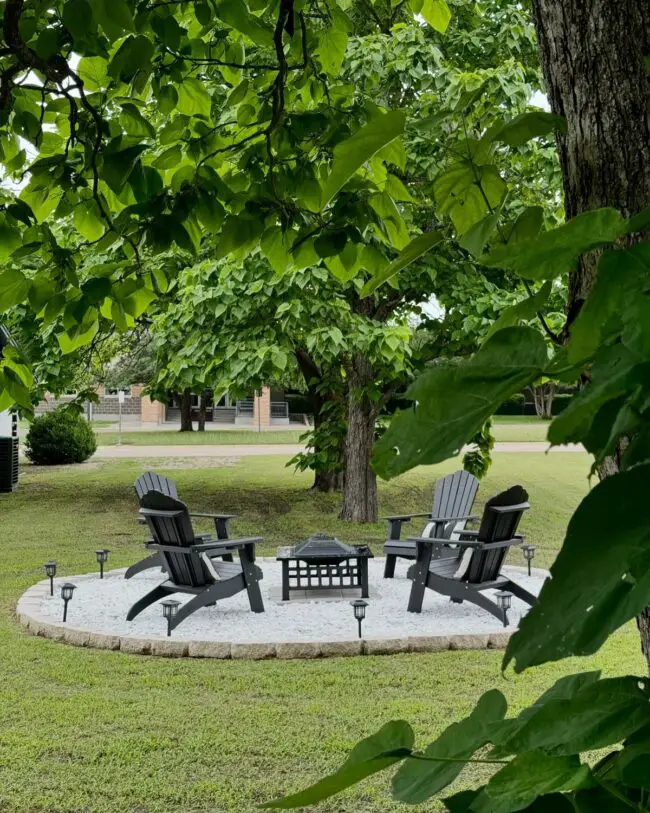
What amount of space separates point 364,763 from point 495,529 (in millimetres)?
6698

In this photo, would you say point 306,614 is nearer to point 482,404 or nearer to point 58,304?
point 58,304

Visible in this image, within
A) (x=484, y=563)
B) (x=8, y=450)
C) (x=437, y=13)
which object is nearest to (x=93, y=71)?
(x=437, y=13)

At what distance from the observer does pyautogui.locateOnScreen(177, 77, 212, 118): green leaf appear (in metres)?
2.70

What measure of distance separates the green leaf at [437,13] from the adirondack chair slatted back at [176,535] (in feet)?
16.1

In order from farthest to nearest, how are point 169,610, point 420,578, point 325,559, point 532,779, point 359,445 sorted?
1. point 359,445
2. point 325,559
3. point 420,578
4. point 169,610
5. point 532,779

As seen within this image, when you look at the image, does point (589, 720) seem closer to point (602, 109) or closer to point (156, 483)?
point (602, 109)

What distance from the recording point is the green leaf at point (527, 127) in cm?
71

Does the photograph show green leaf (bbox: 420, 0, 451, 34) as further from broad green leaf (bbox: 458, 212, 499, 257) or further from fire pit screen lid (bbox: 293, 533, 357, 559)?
fire pit screen lid (bbox: 293, 533, 357, 559)

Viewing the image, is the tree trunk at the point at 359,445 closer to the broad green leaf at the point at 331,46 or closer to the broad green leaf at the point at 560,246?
the broad green leaf at the point at 331,46

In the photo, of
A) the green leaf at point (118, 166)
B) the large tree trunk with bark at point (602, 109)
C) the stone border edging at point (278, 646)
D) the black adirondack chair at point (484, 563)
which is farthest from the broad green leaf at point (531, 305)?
the black adirondack chair at point (484, 563)

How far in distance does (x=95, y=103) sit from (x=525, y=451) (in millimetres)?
27568

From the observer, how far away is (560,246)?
1.26ft

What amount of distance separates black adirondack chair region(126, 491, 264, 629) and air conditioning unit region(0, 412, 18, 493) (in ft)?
36.8

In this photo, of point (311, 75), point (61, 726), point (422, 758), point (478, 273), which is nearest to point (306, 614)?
point (61, 726)
